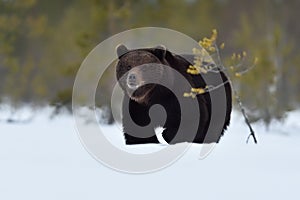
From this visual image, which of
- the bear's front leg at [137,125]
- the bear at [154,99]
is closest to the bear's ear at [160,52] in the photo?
the bear at [154,99]

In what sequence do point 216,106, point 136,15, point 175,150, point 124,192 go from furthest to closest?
point 136,15 < point 216,106 < point 175,150 < point 124,192

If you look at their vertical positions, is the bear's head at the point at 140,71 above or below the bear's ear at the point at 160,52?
below

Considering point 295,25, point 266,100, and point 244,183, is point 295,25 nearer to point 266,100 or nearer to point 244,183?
point 266,100

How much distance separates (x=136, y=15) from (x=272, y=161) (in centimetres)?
1000

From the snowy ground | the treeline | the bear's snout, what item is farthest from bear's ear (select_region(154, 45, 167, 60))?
the treeline

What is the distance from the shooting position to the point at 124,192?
359cm

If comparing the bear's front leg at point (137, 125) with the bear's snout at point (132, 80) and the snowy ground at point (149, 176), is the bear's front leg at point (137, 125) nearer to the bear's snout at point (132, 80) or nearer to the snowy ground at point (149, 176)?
the bear's snout at point (132, 80)

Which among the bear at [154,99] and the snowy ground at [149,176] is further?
the bear at [154,99]

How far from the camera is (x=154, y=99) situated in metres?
5.50

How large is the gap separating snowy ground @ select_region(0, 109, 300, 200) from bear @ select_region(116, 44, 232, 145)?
0.32 m

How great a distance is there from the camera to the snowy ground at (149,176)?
3.55 metres

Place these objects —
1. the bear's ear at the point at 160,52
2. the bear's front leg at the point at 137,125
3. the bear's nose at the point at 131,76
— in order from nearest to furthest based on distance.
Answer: the bear's nose at the point at 131,76 < the bear's ear at the point at 160,52 < the bear's front leg at the point at 137,125

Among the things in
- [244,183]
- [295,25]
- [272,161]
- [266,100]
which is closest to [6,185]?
[244,183]

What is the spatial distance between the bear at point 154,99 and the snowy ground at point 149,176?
32 centimetres
